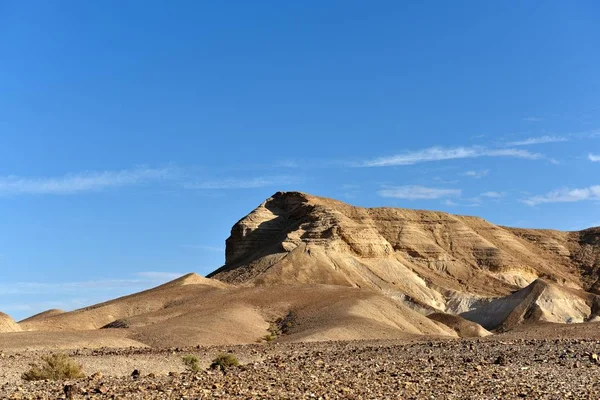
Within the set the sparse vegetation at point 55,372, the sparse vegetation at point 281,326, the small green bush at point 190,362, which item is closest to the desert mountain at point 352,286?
the sparse vegetation at point 281,326

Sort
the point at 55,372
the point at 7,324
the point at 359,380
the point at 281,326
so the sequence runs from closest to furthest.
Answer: the point at 359,380 → the point at 55,372 → the point at 7,324 → the point at 281,326

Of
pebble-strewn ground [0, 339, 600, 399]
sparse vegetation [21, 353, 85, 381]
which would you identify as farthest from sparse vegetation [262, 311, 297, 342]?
sparse vegetation [21, 353, 85, 381]

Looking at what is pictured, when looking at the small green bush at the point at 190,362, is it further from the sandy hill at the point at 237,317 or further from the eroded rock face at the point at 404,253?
the eroded rock face at the point at 404,253

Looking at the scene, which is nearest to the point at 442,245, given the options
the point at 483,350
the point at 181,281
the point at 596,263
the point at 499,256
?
the point at 499,256

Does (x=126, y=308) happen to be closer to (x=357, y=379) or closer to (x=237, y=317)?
(x=237, y=317)

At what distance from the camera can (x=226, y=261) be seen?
9944cm

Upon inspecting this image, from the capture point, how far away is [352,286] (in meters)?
79.4

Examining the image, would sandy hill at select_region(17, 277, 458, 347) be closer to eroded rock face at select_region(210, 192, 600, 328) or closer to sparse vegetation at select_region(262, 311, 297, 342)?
sparse vegetation at select_region(262, 311, 297, 342)

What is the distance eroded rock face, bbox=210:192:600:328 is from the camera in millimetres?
81875

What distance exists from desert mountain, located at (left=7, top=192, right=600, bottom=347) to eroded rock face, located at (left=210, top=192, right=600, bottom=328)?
170mm

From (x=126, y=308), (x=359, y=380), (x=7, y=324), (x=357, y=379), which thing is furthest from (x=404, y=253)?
(x=359, y=380)

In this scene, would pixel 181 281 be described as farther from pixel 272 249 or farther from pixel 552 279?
pixel 552 279

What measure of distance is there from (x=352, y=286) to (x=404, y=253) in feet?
71.4

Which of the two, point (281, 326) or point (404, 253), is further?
point (404, 253)
